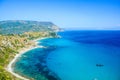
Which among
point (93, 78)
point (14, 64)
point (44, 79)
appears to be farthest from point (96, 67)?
point (14, 64)

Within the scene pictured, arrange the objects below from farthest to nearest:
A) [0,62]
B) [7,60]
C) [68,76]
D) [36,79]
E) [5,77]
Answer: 1. [7,60]
2. [0,62]
3. [68,76]
4. [36,79]
5. [5,77]

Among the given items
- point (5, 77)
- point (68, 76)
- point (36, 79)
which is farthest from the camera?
point (68, 76)

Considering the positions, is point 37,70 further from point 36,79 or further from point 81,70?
point 81,70

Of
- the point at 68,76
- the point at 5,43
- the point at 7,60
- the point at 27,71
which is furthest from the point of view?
the point at 5,43

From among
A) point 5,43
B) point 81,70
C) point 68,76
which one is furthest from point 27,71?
point 5,43

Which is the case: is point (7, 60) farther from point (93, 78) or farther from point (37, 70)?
point (93, 78)

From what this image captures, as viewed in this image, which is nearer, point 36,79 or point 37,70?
point 36,79

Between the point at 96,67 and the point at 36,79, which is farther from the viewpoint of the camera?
the point at 96,67

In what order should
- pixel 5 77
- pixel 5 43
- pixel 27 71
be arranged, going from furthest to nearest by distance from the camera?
pixel 5 43 → pixel 27 71 → pixel 5 77

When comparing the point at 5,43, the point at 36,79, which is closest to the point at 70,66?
the point at 36,79
